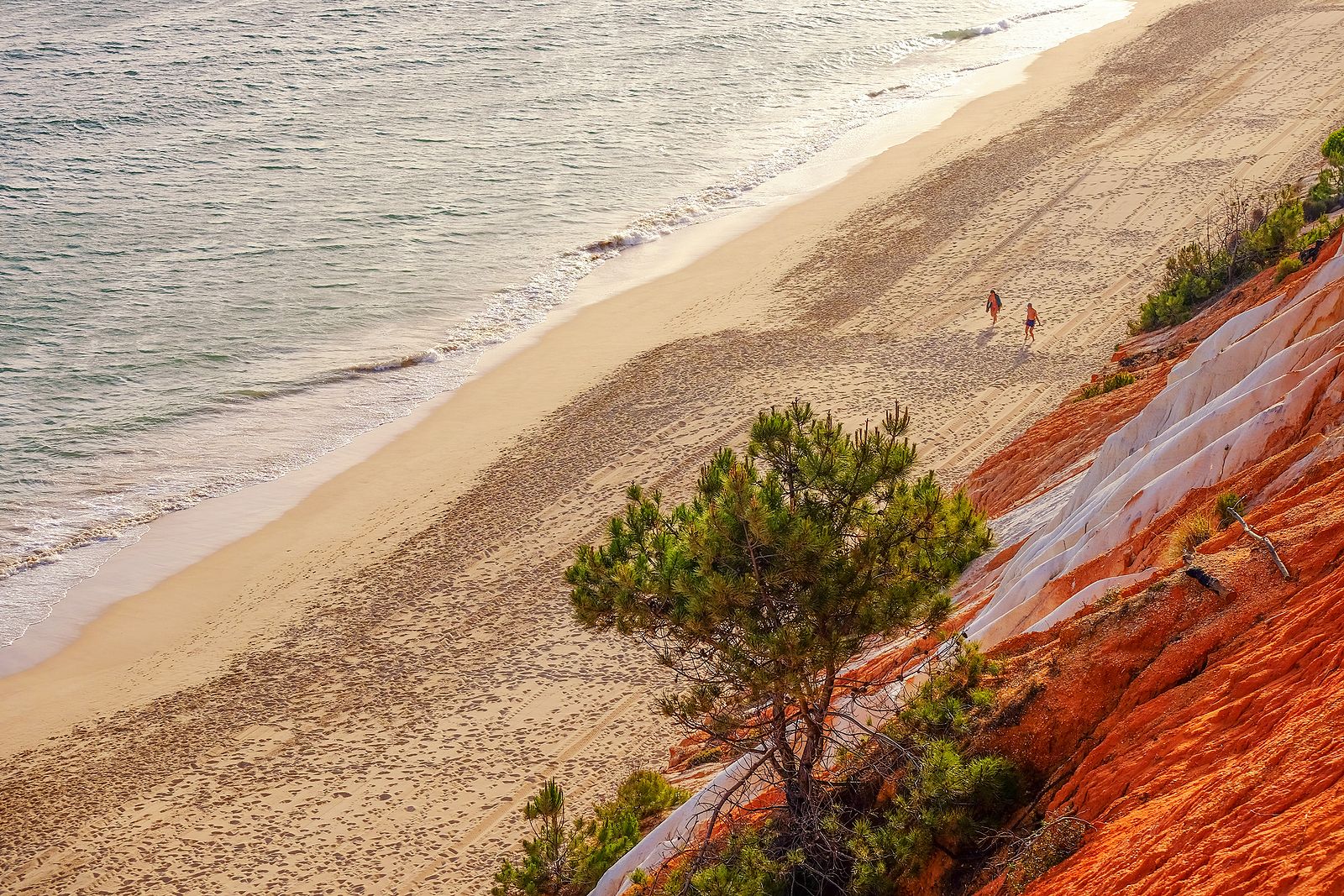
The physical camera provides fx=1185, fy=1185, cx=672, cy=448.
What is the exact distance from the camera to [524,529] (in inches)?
871

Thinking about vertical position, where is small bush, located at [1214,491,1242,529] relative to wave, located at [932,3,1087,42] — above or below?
below

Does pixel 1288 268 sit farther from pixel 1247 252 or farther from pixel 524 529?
pixel 524 529

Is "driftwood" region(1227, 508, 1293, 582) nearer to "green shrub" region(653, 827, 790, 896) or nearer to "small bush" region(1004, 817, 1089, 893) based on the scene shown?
"small bush" region(1004, 817, 1089, 893)

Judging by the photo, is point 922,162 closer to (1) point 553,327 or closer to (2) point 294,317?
(1) point 553,327

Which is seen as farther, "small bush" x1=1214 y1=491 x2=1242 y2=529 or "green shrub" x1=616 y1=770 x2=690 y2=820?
"green shrub" x1=616 y1=770 x2=690 y2=820

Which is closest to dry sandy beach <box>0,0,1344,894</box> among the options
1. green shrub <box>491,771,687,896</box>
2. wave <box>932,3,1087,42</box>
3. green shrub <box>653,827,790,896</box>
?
green shrub <box>491,771,687,896</box>

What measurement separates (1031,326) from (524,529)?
12316mm

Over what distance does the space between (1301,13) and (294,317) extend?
142 ft

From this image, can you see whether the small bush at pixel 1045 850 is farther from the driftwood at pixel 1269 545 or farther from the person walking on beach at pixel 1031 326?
the person walking on beach at pixel 1031 326

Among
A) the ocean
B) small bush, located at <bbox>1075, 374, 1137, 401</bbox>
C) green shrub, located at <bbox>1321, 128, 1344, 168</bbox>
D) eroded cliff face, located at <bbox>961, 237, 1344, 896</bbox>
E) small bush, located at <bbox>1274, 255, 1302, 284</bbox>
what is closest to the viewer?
eroded cliff face, located at <bbox>961, 237, 1344, 896</bbox>

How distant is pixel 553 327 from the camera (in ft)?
105

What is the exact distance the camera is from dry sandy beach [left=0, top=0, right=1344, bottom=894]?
15820 mm

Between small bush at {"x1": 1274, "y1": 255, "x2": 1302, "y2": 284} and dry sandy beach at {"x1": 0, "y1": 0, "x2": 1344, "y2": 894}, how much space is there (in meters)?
6.33

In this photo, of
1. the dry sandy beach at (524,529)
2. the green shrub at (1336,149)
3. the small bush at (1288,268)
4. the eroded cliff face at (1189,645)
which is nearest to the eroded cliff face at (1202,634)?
the eroded cliff face at (1189,645)
